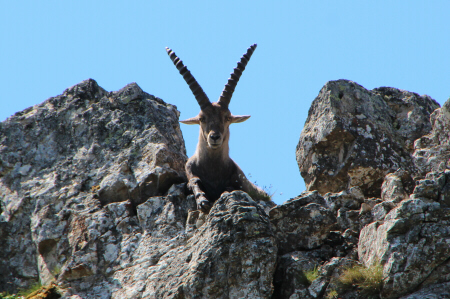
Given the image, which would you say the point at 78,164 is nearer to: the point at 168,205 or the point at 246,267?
the point at 168,205

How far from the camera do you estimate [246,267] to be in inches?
261

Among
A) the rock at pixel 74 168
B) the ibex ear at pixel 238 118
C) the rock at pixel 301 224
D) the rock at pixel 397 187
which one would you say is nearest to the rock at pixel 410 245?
the rock at pixel 301 224

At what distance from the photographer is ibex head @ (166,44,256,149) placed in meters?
10.9

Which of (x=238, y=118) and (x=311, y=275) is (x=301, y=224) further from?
(x=238, y=118)

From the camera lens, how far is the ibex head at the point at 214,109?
35.9 feet

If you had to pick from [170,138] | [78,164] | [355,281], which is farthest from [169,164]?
[355,281]

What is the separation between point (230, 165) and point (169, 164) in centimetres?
166

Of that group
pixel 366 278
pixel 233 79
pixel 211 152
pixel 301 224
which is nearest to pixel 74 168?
pixel 211 152

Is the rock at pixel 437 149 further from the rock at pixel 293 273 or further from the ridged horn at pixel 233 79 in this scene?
the ridged horn at pixel 233 79

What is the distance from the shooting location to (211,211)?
24.4ft

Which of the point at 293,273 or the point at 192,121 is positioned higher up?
the point at 192,121

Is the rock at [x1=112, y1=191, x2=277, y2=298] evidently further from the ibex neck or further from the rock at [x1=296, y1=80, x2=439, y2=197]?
the ibex neck

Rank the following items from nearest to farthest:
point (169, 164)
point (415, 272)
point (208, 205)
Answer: point (415, 272), point (208, 205), point (169, 164)

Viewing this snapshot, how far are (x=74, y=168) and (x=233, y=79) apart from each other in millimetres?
3974
